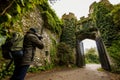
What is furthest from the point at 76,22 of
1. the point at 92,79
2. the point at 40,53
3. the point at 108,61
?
the point at 92,79

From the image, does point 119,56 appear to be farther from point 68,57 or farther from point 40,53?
point 40,53

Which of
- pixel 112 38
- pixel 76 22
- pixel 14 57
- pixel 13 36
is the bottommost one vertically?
pixel 14 57

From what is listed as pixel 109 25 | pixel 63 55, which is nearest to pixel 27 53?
pixel 63 55

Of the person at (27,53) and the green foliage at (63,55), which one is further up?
the green foliage at (63,55)

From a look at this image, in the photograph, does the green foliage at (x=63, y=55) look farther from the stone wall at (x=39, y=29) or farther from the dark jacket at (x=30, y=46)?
the dark jacket at (x=30, y=46)

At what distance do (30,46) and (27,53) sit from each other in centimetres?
16

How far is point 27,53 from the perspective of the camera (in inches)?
115

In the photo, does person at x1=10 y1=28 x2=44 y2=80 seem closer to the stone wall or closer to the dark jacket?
the dark jacket

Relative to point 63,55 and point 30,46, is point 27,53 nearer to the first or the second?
point 30,46

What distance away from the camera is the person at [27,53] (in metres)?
2.81

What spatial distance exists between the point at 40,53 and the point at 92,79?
4.30 m

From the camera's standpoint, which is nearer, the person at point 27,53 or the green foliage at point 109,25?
the person at point 27,53

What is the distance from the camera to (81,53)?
15.9 meters

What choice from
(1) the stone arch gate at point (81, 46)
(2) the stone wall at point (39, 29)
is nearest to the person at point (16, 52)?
(2) the stone wall at point (39, 29)
